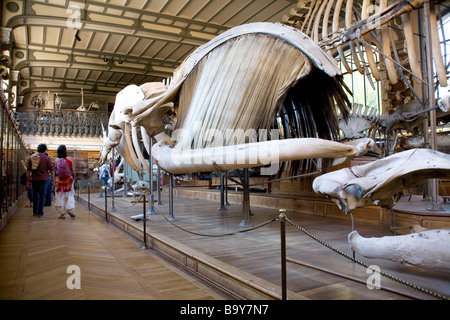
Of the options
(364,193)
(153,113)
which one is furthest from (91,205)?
(364,193)

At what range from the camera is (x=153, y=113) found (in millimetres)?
4926

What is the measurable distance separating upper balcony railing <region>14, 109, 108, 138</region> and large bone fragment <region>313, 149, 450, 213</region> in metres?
18.5

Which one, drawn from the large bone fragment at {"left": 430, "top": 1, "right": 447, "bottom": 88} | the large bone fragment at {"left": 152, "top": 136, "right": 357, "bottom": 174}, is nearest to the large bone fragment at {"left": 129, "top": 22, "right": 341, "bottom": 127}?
the large bone fragment at {"left": 152, "top": 136, "right": 357, "bottom": 174}

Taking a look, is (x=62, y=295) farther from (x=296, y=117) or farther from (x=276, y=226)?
(x=296, y=117)

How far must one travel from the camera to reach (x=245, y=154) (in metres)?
3.50

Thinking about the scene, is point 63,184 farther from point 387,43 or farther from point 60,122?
point 60,122

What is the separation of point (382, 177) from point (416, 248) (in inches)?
17.1

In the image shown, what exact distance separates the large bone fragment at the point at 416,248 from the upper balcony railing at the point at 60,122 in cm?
1864

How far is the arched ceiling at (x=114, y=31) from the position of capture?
11.2 meters

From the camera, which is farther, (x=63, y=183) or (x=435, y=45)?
(x=63, y=183)

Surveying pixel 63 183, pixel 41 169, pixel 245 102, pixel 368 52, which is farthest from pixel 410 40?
pixel 41 169

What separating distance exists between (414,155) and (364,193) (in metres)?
0.36

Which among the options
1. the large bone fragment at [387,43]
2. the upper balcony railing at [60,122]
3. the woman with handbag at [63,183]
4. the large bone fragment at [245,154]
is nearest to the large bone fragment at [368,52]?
the large bone fragment at [387,43]
